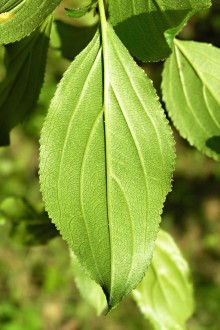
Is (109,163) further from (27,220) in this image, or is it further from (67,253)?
(67,253)

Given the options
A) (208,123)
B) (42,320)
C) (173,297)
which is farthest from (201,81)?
(42,320)

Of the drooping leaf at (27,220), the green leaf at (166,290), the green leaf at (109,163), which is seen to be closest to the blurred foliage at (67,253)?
the drooping leaf at (27,220)

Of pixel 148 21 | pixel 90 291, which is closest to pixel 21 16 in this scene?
pixel 148 21

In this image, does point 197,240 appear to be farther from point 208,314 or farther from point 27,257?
point 27,257

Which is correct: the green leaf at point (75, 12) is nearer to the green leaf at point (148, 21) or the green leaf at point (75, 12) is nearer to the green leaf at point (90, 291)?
the green leaf at point (148, 21)

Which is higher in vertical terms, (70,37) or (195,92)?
(70,37)

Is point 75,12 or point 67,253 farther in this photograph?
point 67,253
